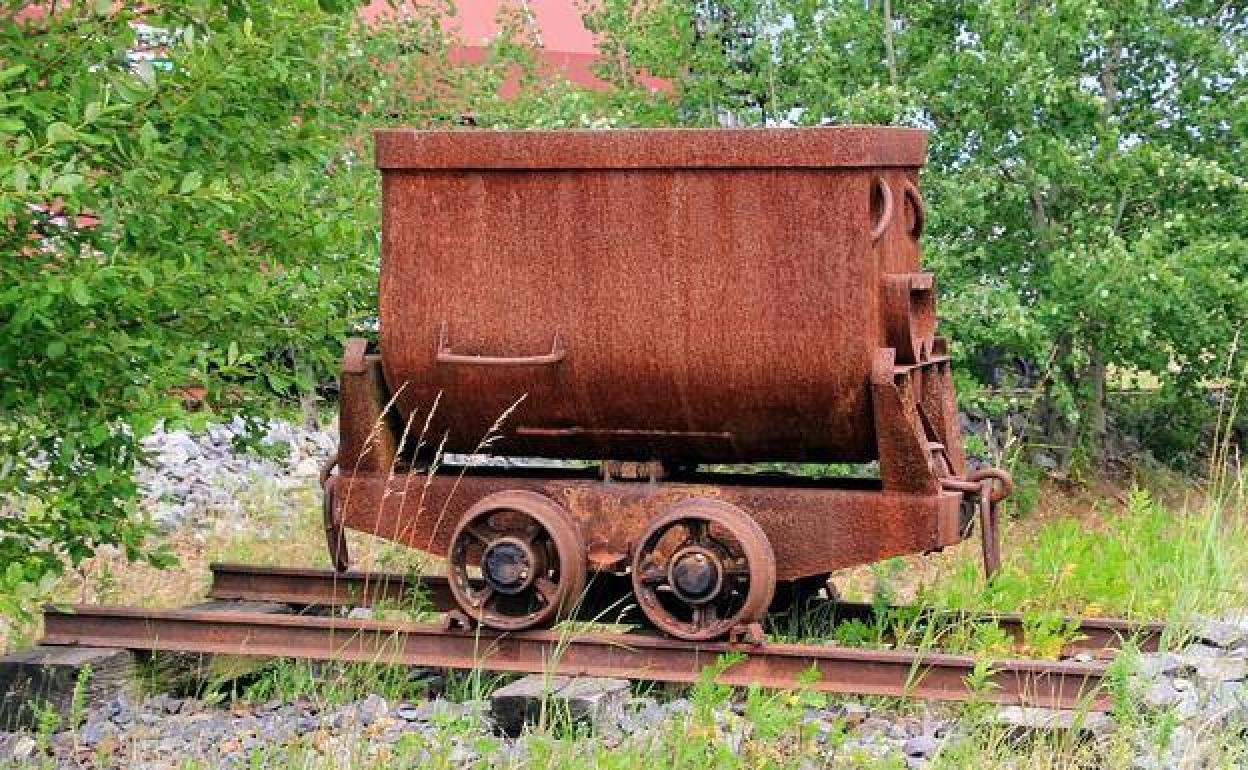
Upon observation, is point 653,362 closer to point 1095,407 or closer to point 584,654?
point 584,654

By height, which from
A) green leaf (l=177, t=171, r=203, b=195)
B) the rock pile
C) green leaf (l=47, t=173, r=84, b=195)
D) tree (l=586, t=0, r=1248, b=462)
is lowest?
the rock pile

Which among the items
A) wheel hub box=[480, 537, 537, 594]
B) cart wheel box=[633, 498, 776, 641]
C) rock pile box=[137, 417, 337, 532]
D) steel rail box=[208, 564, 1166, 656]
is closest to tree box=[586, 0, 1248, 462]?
rock pile box=[137, 417, 337, 532]

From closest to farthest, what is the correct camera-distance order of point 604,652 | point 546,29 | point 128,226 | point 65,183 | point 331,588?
1. point 65,183
2. point 128,226
3. point 604,652
4. point 331,588
5. point 546,29

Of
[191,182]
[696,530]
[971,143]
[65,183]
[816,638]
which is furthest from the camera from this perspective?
[971,143]

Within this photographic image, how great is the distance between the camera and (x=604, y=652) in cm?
568

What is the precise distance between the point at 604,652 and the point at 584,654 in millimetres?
69

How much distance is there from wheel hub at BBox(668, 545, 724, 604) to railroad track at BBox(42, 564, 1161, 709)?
16 cm

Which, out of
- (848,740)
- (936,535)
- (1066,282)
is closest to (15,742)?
(848,740)

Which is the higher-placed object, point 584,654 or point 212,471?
point 212,471

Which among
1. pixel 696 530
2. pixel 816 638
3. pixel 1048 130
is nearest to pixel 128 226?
pixel 696 530

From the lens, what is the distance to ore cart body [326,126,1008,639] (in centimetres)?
565

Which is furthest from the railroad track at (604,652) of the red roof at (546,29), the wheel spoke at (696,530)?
the red roof at (546,29)

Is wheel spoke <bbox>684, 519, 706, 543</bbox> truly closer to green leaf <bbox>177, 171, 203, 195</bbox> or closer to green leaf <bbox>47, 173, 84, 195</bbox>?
green leaf <bbox>177, 171, 203, 195</bbox>

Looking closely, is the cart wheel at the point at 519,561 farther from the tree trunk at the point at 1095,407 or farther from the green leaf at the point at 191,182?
the tree trunk at the point at 1095,407
